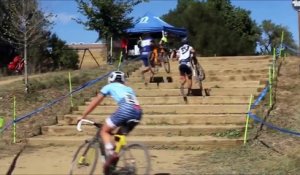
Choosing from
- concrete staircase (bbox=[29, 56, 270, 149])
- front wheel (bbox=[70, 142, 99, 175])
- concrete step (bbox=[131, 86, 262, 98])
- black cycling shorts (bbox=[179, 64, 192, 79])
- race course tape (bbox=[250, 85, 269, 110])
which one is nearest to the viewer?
front wheel (bbox=[70, 142, 99, 175])

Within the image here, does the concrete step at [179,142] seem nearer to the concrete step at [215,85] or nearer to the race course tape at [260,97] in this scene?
the race course tape at [260,97]

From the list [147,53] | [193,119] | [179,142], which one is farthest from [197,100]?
[147,53]

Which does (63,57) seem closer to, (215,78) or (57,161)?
(215,78)

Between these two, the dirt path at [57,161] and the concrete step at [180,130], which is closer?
the dirt path at [57,161]

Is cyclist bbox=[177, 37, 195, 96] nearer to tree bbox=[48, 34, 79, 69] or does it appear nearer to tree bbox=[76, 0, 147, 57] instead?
tree bbox=[76, 0, 147, 57]

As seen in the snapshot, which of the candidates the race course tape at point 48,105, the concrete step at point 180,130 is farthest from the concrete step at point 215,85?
the concrete step at point 180,130

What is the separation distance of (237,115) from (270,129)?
49.7 inches

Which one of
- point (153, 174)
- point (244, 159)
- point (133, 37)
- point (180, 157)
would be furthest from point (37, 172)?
point (133, 37)

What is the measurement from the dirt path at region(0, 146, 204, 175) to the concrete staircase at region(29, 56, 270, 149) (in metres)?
0.48

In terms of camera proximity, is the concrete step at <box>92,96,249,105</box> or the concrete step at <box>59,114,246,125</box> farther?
the concrete step at <box>92,96,249,105</box>

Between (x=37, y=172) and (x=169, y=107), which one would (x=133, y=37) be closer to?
(x=169, y=107)

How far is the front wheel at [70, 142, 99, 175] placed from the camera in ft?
28.2

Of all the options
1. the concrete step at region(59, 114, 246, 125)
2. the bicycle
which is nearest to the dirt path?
the bicycle

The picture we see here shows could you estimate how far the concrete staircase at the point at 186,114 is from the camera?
12.2m
